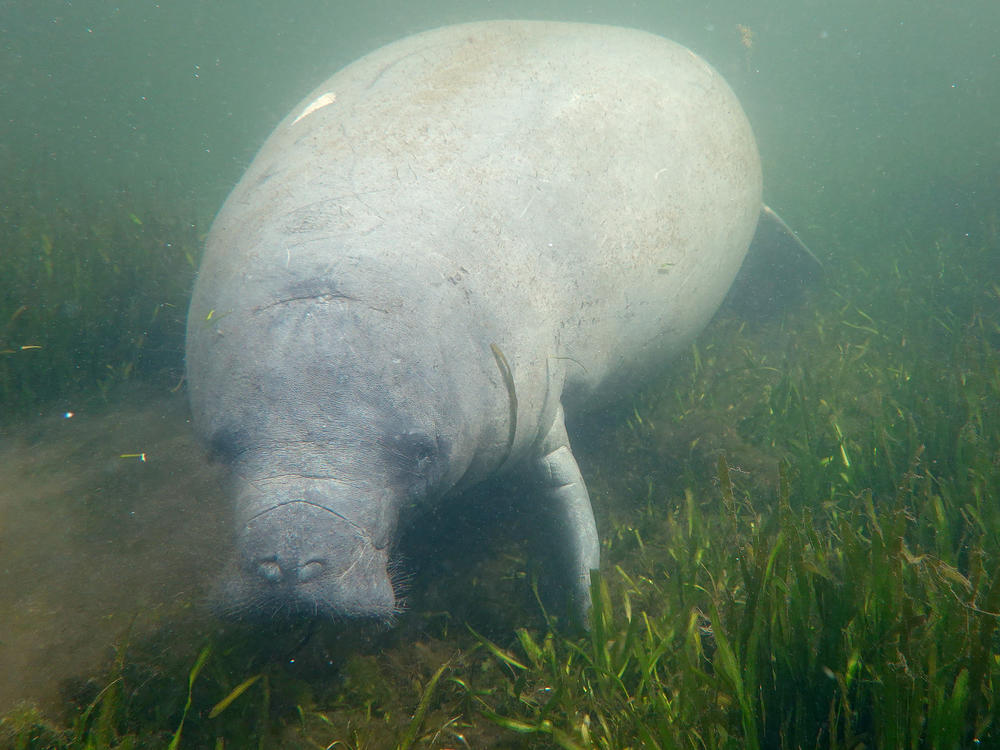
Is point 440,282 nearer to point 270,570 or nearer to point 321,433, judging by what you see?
point 321,433

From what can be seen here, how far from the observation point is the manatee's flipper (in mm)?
3260

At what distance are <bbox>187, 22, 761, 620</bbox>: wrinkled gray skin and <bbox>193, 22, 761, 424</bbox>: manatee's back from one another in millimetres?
16

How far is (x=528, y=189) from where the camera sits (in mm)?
3289

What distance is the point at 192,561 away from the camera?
133 inches

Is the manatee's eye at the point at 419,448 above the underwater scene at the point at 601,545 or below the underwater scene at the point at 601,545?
above

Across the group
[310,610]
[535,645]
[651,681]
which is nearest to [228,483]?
[310,610]

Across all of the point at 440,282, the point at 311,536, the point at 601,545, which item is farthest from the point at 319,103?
the point at 601,545

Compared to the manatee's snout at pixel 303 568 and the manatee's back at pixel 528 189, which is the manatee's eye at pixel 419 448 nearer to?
the manatee's snout at pixel 303 568

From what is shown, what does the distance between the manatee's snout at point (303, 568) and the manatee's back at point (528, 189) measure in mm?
1006

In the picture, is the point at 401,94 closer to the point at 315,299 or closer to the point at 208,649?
the point at 315,299

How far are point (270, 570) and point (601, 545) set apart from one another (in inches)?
93.7

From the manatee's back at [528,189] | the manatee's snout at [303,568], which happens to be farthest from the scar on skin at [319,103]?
the manatee's snout at [303,568]

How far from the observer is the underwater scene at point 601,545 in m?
2.03

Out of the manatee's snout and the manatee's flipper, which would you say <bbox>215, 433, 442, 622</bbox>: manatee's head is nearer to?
the manatee's snout
